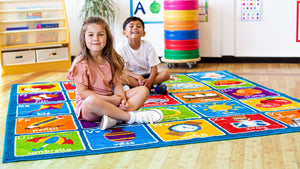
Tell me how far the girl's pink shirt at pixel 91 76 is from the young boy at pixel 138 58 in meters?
0.60

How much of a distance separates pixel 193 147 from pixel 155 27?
303cm

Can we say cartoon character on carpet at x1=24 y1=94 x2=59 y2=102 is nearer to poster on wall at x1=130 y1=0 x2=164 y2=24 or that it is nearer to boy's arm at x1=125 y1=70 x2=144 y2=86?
boy's arm at x1=125 y1=70 x2=144 y2=86

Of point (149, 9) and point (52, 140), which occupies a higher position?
point (149, 9)

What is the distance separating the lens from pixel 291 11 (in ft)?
14.3

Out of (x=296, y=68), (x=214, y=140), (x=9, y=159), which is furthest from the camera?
(x=296, y=68)

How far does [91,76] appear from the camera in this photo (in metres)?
2.31

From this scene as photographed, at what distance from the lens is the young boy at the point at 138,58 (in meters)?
2.95

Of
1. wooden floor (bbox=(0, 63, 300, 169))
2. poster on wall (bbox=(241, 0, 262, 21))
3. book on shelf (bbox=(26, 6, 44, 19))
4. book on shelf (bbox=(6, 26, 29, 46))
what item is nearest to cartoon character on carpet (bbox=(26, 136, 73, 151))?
wooden floor (bbox=(0, 63, 300, 169))

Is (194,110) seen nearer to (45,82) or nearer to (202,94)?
(202,94)

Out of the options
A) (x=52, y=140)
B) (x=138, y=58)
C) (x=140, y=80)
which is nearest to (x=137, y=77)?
(x=140, y=80)

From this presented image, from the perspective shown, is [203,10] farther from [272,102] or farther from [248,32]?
[272,102]

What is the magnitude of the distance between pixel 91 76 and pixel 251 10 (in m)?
2.70

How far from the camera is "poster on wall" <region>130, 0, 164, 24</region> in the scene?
471 cm

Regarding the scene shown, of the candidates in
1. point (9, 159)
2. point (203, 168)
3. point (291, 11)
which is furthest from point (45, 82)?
point (291, 11)
